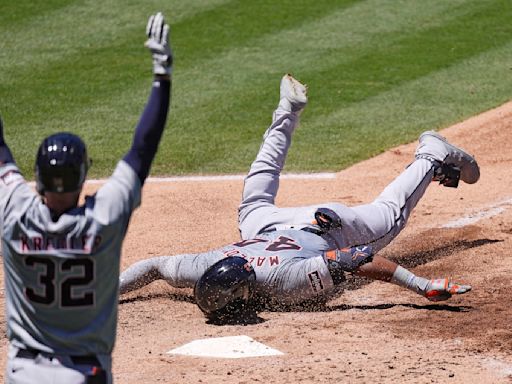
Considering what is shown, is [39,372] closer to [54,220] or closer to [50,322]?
[50,322]

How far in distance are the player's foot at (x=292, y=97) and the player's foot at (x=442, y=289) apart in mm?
1876

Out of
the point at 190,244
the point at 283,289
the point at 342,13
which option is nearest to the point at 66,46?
the point at 342,13

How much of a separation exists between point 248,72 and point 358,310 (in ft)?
19.2

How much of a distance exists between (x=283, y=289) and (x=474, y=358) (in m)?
1.28

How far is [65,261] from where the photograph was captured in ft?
11.2

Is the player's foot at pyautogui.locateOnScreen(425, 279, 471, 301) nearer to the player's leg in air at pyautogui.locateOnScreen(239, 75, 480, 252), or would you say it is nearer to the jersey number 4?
the player's leg in air at pyautogui.locateOnScreen(239, 75, 480, 252)

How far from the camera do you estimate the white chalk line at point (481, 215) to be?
787cm

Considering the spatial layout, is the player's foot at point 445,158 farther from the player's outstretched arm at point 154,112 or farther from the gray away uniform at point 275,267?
the player's outstretched arm at point 154,112

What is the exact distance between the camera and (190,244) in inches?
299

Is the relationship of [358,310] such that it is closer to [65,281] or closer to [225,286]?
[225,286]

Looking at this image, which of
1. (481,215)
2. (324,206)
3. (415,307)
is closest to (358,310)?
(415,307)

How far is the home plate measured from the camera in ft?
18.2

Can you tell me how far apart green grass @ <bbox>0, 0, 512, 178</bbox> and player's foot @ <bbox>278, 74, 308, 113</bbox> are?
6.85 feet

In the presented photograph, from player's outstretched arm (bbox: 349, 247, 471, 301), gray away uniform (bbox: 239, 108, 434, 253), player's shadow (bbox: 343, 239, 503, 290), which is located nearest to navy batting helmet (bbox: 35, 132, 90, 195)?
player's outstretched arm (bbox: 349, 247, 471, 301)
